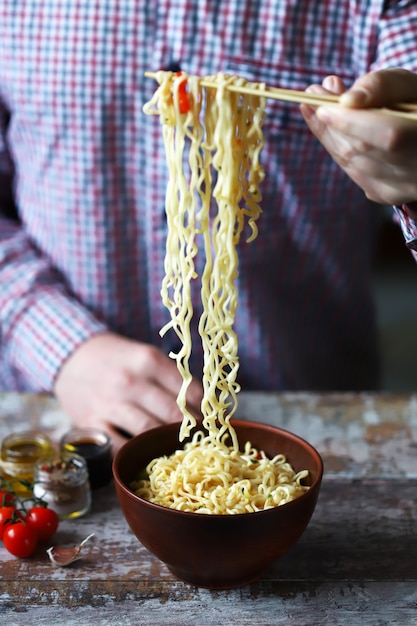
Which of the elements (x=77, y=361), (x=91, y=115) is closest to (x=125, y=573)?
(x=77, y=361)

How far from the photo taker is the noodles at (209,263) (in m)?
1.26

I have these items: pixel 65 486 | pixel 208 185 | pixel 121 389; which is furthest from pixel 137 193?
pixel 65 486

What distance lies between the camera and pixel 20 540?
1.30 m

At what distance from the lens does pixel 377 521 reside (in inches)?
55.6

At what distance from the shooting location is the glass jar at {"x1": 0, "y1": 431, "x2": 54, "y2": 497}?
155cm

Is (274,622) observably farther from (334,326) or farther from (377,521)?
(334,326)

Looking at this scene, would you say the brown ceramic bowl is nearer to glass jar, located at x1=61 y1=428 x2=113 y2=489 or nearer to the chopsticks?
glass jar, located at x1=61 y1=428 x2=113 y2=489

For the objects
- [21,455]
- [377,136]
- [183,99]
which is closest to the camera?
[377,136]

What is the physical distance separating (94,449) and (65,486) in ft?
0.55

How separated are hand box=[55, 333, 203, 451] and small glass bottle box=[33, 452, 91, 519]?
18 centimetres

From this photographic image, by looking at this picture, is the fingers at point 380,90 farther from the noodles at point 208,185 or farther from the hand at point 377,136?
the noodles at point 208,185

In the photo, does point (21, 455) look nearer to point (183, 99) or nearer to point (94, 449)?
point (94, 449)

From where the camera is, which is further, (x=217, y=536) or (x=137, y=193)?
(x=137, y=193)

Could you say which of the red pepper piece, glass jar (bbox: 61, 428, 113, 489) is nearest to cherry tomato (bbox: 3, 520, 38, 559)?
glass jar (bbox: 61, 428, 113, 489)
